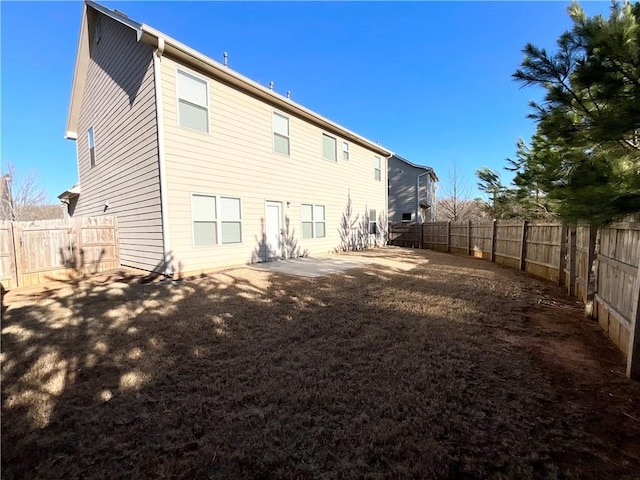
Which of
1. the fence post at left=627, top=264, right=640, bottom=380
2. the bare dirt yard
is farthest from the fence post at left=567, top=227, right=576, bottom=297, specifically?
the fence post at left=627, top=264, right=640, bottom=380

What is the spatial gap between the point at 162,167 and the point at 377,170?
11.8m

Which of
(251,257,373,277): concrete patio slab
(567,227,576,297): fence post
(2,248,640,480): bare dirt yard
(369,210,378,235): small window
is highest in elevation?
(369,210,378,235): small window

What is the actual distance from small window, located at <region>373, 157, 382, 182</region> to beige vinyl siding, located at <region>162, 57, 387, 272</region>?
3172 mm

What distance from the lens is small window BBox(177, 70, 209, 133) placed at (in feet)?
25.2

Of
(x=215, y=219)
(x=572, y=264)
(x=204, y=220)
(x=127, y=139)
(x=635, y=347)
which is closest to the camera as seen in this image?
(x=635, y=347)

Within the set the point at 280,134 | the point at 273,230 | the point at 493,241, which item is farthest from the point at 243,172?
the point at 493,241

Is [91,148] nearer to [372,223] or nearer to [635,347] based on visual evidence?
[372,223]

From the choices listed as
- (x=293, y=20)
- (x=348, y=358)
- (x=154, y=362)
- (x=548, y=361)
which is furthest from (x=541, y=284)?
(x=293, y=20)

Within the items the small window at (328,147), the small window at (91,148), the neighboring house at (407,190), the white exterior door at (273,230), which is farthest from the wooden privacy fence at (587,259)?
the small window at (91,148)

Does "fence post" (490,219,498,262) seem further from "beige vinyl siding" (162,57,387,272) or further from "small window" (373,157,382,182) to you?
"small window" (373,157,382,182)

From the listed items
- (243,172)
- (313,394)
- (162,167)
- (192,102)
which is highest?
(192,102)

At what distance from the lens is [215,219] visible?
844cm

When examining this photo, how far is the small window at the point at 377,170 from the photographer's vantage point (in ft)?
53.3

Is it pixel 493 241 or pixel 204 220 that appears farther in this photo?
pixel 493 241
